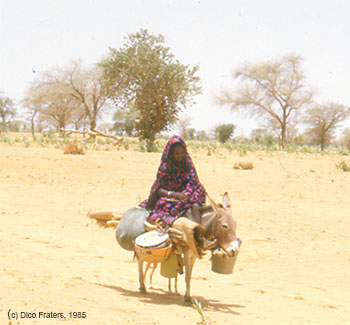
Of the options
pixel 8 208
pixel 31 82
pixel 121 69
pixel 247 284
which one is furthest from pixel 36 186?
pixel 31 82

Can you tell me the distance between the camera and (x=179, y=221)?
16.9ft

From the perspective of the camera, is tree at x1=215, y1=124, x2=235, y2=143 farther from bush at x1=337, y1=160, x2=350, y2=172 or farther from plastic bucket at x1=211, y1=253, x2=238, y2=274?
plastic bucket at x1=211, y1=253, x2=238, y2=274

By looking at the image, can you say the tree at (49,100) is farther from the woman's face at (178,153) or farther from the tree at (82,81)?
the woman's face at (178,153)

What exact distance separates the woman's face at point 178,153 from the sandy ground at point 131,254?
1.61 metres

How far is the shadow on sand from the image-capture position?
5172 mm

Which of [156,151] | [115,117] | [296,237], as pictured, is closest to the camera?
[296,237]

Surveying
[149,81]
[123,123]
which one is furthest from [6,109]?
[149,81]

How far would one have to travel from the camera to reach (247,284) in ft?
23.1

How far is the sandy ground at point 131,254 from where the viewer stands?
4.79 meters

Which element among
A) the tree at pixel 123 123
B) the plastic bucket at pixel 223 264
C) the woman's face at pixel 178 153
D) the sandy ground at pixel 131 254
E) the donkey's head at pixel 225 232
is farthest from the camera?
the tree at pixel 123 123

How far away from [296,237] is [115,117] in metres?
50.3

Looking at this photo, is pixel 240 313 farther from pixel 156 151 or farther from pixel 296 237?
pixel 156 151

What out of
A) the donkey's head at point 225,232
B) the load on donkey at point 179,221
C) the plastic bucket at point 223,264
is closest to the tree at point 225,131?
the load on donkey at point 179,221

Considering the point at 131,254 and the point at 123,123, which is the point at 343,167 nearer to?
the point at 131,254
